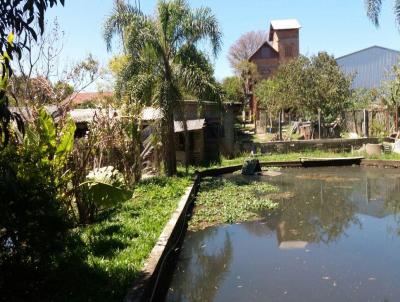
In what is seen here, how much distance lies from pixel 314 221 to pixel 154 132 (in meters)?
7.01

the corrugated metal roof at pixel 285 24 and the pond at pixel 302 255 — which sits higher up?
the corrugated metal roof at pixel 285 24

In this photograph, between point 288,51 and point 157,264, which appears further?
point 288,51

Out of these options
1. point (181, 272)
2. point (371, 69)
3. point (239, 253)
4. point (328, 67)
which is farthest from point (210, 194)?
point (371, 69)

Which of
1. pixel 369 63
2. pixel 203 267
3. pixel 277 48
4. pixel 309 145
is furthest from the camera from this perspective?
pixel 277 48

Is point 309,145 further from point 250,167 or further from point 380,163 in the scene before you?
point 250,167

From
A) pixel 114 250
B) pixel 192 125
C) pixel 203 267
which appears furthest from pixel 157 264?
pixel 192 125

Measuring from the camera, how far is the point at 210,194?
548 inches

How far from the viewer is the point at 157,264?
6.38m

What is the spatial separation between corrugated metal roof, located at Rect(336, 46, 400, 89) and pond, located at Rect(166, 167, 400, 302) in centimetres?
3790

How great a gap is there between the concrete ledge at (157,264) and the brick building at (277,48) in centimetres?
4809

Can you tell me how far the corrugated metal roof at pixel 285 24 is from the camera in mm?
63469

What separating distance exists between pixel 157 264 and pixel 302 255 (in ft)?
9.66

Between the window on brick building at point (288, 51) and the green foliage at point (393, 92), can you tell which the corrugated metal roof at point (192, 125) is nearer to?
the green foliage at point (393, 92)

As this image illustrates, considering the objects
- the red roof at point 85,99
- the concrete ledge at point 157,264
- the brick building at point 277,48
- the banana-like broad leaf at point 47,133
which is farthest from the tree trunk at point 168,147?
the brick building at point 277,48
